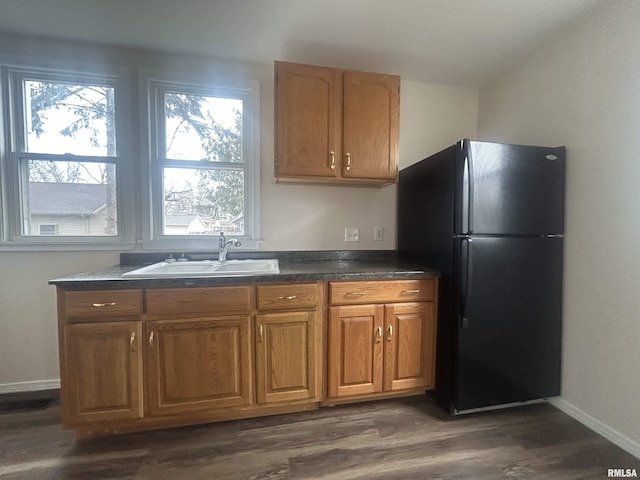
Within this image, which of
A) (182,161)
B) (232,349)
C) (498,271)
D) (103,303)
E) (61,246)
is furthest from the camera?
(182,161)

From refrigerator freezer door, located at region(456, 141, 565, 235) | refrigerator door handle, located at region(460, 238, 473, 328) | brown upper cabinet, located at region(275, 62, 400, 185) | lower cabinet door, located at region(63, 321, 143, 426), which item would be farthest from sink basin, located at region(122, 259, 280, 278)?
refrigerator freezer door, located at region(456, 141, 565, 235)

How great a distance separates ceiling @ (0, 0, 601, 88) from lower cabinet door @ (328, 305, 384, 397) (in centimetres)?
181

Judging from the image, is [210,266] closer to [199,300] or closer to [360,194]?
[199,300]

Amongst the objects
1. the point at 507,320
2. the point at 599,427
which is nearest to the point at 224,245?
the point at 507,320

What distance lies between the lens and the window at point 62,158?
1.96 metres

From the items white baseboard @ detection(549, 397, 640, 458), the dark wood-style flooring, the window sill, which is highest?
the window sill

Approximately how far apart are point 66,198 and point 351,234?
2171mm

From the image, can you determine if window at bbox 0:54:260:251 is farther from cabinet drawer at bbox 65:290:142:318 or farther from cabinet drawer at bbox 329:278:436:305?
cabinet drawer at bbox 329:278:436:305

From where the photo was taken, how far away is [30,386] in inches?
79.2

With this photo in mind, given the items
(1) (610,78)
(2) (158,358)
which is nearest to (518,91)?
(1) (610,78)

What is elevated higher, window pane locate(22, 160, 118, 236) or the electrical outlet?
window pane locate(22, 160, 118, 236)

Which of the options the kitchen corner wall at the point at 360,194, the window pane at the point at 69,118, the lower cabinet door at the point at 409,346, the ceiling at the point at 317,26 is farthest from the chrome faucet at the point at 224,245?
the ceiling at the point at 317,26

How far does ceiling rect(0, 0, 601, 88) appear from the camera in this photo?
164 cm

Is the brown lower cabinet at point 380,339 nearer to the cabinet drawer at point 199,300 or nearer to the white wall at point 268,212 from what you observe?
the cabinet drawer at point 199,300
